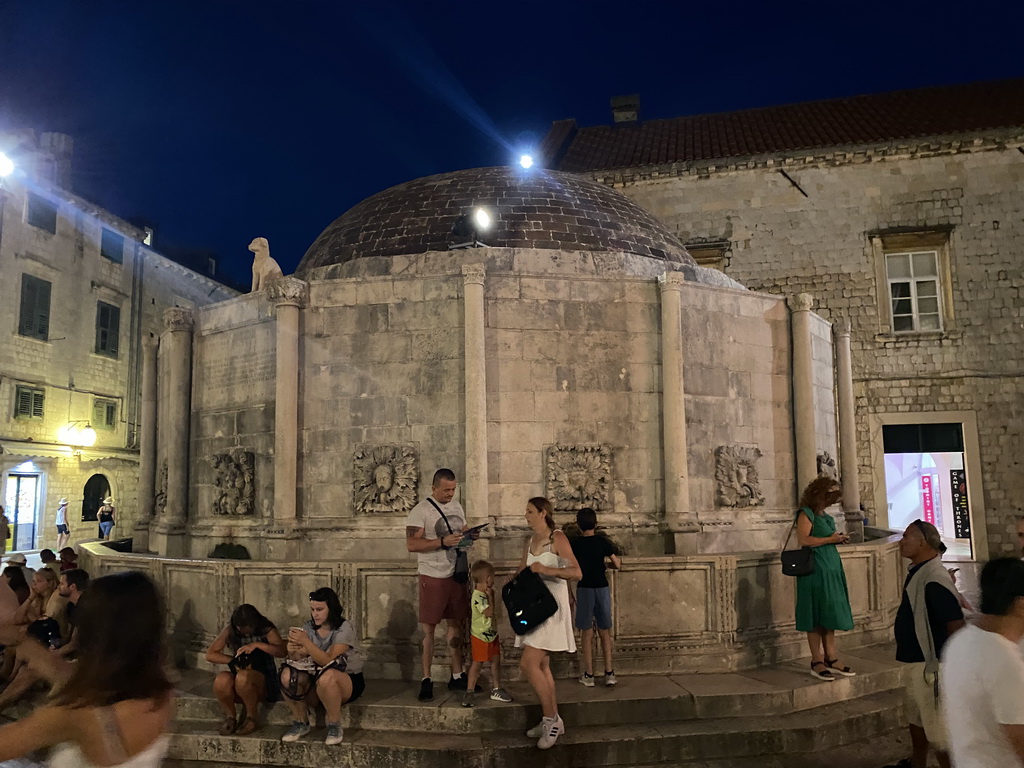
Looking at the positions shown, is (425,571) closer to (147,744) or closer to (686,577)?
(686,577)

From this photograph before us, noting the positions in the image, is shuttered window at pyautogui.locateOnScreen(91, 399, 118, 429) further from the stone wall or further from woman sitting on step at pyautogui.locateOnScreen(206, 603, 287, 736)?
woman sitting on step at pyautogui.locateOnScreen(206, 603, 287, 736)

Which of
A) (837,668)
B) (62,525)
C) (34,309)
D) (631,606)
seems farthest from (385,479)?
(34,309)

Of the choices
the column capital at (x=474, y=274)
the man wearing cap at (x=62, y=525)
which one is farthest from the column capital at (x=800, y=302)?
the man wearing cap at (x=62, y=525)

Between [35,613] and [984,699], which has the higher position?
[984,699]

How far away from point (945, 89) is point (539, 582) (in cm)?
2598

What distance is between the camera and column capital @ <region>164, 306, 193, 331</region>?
11.0 meters

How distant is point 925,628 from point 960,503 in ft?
59.2

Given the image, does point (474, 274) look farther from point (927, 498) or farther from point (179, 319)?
point (927, 498)

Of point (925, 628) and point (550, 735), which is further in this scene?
point (550, 735)

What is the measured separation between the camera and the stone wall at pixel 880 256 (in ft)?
64.5

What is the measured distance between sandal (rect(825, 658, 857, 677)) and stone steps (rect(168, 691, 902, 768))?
651 millimetres

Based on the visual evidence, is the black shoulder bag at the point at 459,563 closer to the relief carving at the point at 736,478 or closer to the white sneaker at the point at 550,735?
the white sneaker at the point at 550,735

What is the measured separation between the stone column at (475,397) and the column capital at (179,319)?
4.49 m

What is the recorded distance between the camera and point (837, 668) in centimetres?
692
